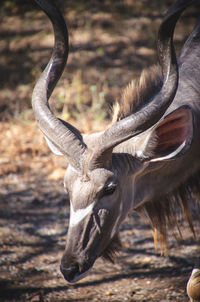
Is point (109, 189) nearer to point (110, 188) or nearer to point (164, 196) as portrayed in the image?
point (110, 188)

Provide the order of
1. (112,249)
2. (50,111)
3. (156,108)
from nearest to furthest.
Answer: (156,108) → (50,111) → (112,249)

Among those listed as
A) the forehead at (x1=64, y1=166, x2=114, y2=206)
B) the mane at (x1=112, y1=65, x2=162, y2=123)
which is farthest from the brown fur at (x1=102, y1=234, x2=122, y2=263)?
the mane at (x1=112, y1=65, x2=162, y2=123)

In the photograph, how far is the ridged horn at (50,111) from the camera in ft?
10.3

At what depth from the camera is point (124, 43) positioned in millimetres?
9711

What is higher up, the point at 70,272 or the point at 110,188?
the point at 110,188

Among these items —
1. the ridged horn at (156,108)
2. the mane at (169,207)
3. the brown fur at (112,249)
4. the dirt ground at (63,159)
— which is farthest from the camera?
the dirt ground at (63,159)

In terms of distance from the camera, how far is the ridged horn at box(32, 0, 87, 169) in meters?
3.13

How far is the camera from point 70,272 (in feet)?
9.94

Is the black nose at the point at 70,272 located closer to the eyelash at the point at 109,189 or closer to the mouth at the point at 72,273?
the mouth at the point at 72,273

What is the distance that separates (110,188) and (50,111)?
0.66 metres

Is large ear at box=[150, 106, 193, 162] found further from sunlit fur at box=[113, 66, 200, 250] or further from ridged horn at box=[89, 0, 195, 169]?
sunlit fur at box=[113, 66, 200, 250]

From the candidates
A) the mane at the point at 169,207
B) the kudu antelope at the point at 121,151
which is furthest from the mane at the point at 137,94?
the mane at the point at 169,207

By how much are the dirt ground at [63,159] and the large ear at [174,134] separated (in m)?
1.33

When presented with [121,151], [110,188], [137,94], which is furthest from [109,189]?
[137,94]
